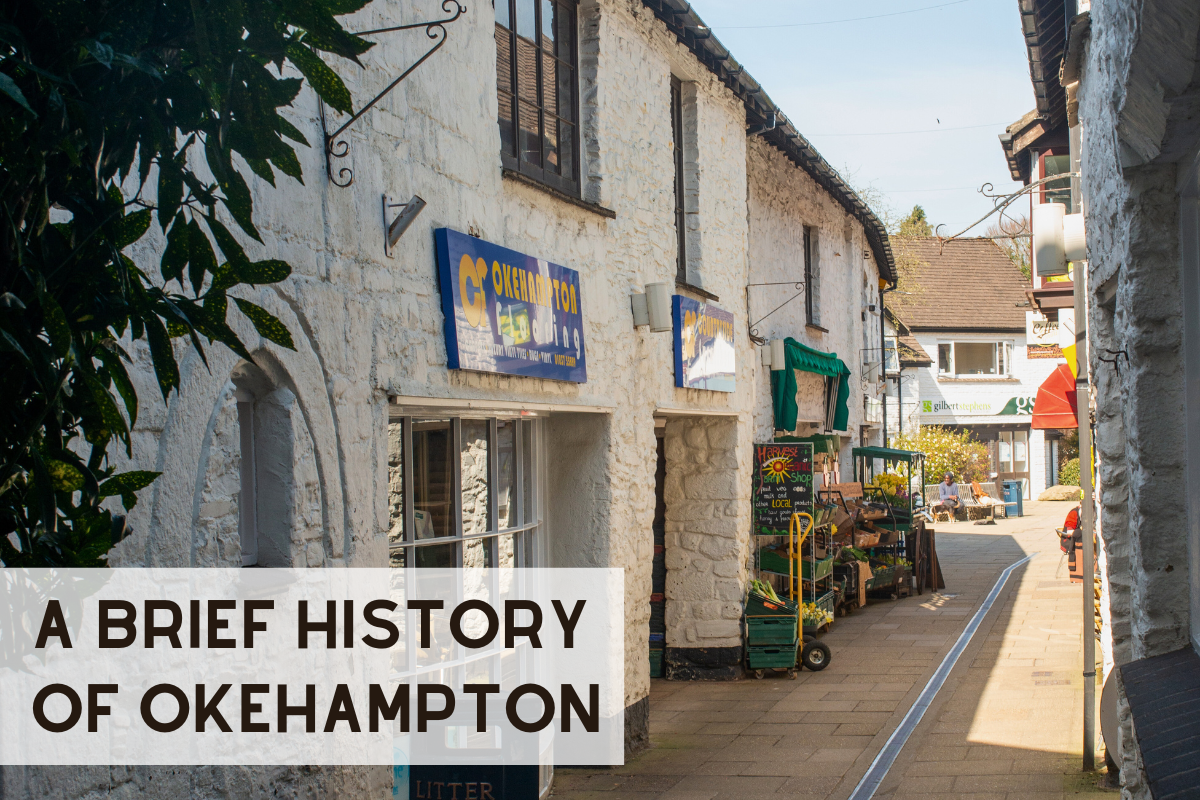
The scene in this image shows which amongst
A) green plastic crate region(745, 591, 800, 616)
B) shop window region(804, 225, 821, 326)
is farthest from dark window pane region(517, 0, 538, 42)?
shop window region(804, 225, 821, 326)

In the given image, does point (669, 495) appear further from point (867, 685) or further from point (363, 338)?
point (363, 338)

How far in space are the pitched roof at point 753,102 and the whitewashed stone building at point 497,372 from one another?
36mm

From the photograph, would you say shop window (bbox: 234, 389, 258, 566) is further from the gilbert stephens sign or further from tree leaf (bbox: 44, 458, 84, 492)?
tree leaf (bbox: 44, 458, 84, 492)

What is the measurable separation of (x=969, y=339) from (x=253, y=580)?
3367 centimetres

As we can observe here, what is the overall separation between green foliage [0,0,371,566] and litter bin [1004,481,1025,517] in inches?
1174

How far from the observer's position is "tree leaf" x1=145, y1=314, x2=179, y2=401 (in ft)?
6.26

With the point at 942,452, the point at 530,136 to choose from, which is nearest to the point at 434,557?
the point at 530,136

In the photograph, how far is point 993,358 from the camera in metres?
35.0

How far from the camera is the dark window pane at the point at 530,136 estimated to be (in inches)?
264

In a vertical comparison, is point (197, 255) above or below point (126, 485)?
above

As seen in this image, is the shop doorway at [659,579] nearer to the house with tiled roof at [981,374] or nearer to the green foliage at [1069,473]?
the house with tiled roof at [981,374]

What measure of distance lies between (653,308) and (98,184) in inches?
236

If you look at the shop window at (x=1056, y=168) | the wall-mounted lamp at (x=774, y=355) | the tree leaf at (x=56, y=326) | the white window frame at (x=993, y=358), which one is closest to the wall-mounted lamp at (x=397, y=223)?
the tree leaf at (x=56, y=326)

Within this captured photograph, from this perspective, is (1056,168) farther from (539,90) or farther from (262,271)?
(262,271)
